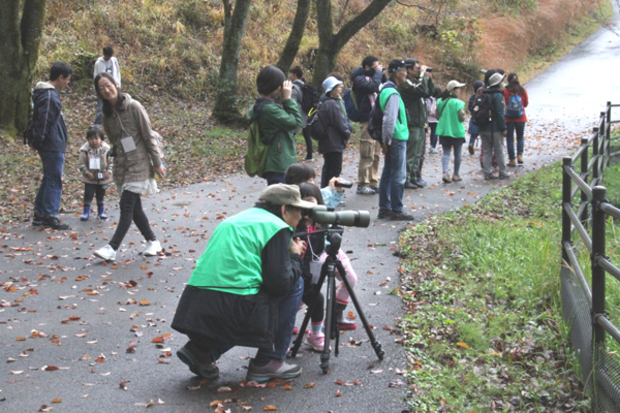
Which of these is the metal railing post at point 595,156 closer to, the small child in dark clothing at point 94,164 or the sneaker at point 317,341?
the sneaker at point 317,341

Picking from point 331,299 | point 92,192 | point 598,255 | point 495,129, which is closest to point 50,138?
point 92,192

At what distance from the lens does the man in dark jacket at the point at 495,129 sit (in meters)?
13.0

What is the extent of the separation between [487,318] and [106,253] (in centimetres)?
447

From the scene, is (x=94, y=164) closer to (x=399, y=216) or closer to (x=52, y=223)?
(x=52, y=223)

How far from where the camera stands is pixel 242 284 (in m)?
4.41

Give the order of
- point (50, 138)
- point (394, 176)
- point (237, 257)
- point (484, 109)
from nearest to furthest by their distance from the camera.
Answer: point (237, 257)
point (50, 138)
point (394, 176)
point (484, 109)

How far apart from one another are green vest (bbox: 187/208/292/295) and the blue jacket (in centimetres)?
581

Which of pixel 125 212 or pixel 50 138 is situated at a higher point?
pixel 50 138

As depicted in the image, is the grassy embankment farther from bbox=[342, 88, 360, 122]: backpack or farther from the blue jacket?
the blue jacket

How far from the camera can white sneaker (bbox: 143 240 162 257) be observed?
26.9 feet

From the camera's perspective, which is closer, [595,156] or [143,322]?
[143,322]

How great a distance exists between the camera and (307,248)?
Answer: 5297 millimetres

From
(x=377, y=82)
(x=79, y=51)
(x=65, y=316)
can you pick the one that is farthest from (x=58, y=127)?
(x=79, y=51)

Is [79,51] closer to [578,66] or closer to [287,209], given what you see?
[287,209]
